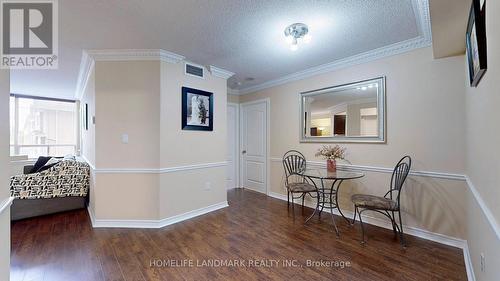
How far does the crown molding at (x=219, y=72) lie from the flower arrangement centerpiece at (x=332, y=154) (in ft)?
6.64

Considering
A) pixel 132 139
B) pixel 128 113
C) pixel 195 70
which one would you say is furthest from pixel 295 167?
pixel 128 113

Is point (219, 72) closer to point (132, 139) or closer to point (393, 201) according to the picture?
point (132, 139)

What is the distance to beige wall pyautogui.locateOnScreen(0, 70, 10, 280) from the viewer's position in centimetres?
117

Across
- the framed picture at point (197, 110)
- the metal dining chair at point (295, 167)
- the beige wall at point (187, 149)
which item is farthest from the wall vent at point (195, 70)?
the metal dining chair at point (295, 167)

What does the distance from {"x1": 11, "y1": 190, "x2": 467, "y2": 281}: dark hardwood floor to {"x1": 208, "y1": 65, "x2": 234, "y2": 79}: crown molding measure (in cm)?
232

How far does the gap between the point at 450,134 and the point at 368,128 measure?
853 millimetres

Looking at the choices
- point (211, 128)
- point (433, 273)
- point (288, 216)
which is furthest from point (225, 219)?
point (433, 273)

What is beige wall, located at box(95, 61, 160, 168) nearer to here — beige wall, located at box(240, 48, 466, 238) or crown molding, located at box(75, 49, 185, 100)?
crown molding, located at box(75, 49, 185, 100)

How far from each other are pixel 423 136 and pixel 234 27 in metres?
2.50

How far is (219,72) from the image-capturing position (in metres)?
3.61

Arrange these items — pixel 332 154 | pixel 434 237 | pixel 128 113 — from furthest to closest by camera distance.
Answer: pixel 332 154
pixel 128 113
pixel 434 237

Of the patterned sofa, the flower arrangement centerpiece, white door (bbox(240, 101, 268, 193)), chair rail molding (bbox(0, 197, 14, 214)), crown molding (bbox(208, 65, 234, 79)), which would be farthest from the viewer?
white door (bbox(240, 101, 268, 193))

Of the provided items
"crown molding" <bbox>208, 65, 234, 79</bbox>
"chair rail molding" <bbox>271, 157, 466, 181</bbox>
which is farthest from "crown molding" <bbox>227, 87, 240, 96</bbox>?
"chair rail molding" <bbox>271, 157, 466, 181</bbox>

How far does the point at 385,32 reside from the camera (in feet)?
7.84
